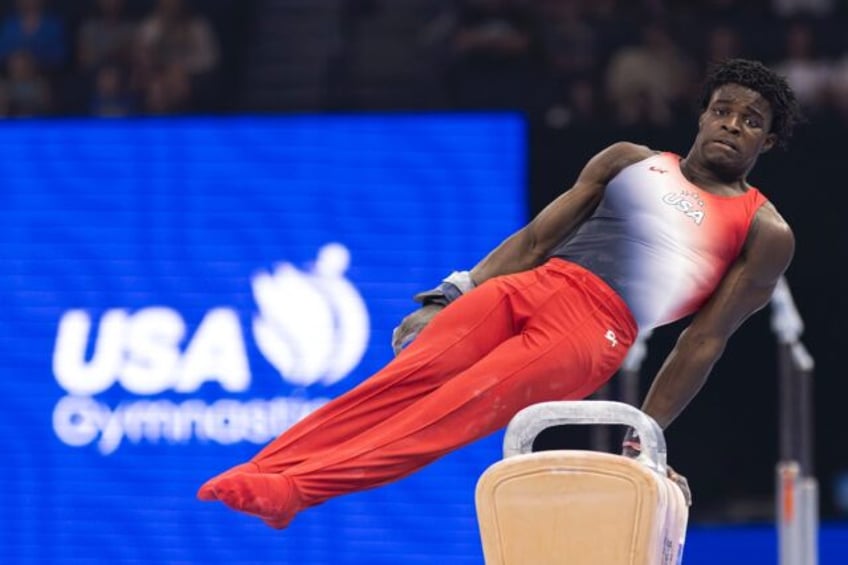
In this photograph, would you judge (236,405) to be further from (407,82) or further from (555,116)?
(407,82)

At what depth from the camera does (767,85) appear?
14.3 ft

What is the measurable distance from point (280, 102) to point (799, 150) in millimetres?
3429

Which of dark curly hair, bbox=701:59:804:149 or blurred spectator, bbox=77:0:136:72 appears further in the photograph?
blurred spectator, bbox=77:0:136:72

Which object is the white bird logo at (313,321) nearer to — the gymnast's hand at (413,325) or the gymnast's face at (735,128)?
the gymnast's hand at (413,325)

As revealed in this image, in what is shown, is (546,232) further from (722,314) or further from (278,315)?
(278,315)

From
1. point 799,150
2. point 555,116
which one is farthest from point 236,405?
point 799,150

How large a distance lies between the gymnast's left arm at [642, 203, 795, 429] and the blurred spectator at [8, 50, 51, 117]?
5.46 metres

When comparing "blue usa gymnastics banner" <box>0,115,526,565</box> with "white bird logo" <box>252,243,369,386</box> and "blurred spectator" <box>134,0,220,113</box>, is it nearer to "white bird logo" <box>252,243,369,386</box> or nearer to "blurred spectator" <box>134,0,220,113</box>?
"white bird logo" <box>252,243,369,386</box>

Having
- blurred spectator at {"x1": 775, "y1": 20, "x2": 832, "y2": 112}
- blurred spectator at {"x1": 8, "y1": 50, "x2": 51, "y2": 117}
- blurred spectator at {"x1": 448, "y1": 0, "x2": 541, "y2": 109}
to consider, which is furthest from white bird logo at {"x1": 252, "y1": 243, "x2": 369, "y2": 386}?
blurred spectator at {"x1": 775, "y1": 20, "x2": 832, "y2": 112}

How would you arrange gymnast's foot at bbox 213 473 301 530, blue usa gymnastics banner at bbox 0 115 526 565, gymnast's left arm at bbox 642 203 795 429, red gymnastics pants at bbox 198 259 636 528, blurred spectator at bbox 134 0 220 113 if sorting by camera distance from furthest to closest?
blurred spectator at bbox 134 0 220 113, blue usa gymnastics banner at bbox 0 115 526 565, gymnast's left arm at bbox 642 203 795 429, red gymnastics pants at bbox 198 259 636 528, gymnast's foot at bbox 213 473 301 530

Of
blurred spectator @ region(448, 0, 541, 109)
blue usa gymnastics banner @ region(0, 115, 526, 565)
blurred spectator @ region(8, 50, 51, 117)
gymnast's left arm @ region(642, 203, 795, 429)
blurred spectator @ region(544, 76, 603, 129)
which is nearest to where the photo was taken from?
gymnast's left arm @ region(642, 203, 795, 429)

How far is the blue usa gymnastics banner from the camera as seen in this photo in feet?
22.8

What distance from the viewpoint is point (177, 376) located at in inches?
275

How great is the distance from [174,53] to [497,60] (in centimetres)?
181
